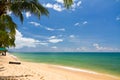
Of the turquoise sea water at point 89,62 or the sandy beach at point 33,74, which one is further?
the turquoise sea water at point 89,62

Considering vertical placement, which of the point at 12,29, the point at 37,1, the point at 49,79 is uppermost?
the point at 37,1

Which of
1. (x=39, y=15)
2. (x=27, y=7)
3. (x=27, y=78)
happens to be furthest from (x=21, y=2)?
(x=27, y=78)

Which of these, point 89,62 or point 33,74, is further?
point 89,62

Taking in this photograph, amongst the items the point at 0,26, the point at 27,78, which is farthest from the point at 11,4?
the point at 0,26

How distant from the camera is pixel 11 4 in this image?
11203 millimetres

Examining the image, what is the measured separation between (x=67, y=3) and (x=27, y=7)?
7.90ft

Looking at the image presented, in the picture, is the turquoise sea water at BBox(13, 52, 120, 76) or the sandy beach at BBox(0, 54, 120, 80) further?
the turquoise sea water at BBox(13, 52, 120, 76)

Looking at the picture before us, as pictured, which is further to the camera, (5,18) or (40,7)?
(5,18)

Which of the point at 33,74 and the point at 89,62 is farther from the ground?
the point at 89,62

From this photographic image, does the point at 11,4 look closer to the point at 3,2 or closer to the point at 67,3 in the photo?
the point at 3,2

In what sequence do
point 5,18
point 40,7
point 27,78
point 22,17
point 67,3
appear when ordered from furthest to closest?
point 5,18 → point 22,17 → point 40,7 → point 27,78 → point 67,3

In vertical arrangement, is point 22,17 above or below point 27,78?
above

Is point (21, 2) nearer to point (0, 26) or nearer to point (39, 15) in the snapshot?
point (39, 15)

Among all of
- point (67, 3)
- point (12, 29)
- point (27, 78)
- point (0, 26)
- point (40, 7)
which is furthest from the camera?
point (0, 26)
